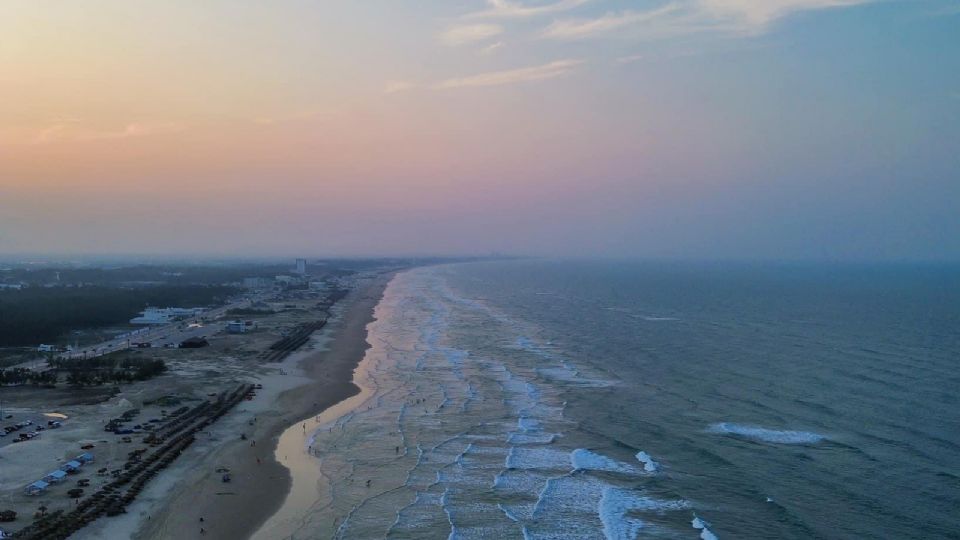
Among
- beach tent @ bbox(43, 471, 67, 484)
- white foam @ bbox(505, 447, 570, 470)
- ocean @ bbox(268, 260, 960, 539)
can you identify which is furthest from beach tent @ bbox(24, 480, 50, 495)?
white foam @ bbox(505, 447, 570, 470)

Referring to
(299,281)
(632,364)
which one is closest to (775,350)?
(632,364)

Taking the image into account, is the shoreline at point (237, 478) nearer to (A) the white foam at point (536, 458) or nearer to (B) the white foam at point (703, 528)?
(A) the white foam at point (536, 458)

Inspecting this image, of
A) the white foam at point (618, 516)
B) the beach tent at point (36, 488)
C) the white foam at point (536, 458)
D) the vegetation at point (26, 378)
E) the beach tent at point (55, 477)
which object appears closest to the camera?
the white foam at point (618, 516)

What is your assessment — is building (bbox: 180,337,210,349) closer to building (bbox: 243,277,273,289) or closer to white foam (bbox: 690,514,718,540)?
white foam (bbox: 690,514,718,540)

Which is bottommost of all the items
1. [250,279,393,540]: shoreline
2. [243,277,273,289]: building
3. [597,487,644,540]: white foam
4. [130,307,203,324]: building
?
[250,279,393,540]: shoreline

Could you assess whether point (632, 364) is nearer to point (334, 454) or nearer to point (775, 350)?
point (775, 350)

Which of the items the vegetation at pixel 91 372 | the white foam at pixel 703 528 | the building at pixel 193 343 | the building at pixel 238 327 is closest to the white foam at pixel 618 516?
the white foam at pixel 703 528
